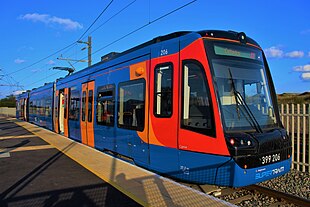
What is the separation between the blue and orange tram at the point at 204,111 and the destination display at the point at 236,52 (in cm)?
2

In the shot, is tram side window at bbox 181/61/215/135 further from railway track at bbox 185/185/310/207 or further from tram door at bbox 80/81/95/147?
tram door at bbox 80/81/95/147

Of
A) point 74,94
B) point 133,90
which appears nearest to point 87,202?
point 133,90

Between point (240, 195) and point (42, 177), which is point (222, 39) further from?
point (42, 177)

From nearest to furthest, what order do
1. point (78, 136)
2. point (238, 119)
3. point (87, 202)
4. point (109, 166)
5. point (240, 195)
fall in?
point (87, 202), point (238, 119), point (240, 195), point (109, 166), point (78, 136)

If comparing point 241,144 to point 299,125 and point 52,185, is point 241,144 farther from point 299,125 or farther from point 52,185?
point 299,125

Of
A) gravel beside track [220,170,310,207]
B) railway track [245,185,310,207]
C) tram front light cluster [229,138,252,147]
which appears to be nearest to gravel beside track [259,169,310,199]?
gravel beside track [220,170,310,207]

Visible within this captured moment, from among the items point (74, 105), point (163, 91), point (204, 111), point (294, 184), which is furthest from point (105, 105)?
point (294, 184)

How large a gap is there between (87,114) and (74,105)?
7.11 ft

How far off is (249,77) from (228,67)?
0.66 meters

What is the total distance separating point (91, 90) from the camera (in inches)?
400

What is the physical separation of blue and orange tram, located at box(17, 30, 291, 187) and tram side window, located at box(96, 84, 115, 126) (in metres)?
0.95

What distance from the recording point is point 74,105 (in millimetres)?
12211

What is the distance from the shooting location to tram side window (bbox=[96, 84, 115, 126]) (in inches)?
326

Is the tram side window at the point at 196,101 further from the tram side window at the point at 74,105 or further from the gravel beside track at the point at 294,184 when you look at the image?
the tram side window at the point at 74,105
